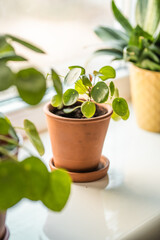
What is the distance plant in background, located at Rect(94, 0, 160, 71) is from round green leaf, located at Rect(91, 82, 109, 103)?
0.95ft

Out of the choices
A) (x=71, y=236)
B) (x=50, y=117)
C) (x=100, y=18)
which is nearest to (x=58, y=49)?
(x=100, y=18)

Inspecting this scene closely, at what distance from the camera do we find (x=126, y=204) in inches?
30.3

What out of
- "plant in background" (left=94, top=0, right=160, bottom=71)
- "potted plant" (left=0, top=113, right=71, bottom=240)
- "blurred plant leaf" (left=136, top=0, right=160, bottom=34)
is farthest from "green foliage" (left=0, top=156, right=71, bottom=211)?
"blurred plant leaf" (left=136, top=0, right=160, bottom=34)

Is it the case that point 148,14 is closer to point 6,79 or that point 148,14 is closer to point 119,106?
point 119,106

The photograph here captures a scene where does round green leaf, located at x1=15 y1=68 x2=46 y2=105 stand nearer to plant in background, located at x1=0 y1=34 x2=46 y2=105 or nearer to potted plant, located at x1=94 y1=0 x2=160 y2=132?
plant in background, located at x1=0 y1=34 x2=46 y2=105

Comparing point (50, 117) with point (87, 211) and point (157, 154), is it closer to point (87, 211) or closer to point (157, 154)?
point (87, 211)

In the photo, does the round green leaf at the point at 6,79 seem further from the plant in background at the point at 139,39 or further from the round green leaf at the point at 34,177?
the plant in background at the point at 139,39

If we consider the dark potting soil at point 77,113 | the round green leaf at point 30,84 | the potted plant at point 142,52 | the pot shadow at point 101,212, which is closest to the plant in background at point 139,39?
the potted plant at point 142,52

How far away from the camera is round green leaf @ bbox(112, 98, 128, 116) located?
745 mm

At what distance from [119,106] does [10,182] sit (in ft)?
1.15

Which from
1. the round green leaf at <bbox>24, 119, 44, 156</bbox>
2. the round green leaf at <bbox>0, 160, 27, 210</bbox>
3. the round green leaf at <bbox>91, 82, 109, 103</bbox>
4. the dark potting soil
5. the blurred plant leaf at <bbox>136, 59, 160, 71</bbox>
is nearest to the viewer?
the round green leaf at <bbox>0, 160, 27, 210</bbox>

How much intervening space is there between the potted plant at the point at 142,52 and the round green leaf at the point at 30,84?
55 cm

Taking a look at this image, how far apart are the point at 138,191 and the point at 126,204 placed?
0.06m

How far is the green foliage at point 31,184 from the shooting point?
1.49ft
